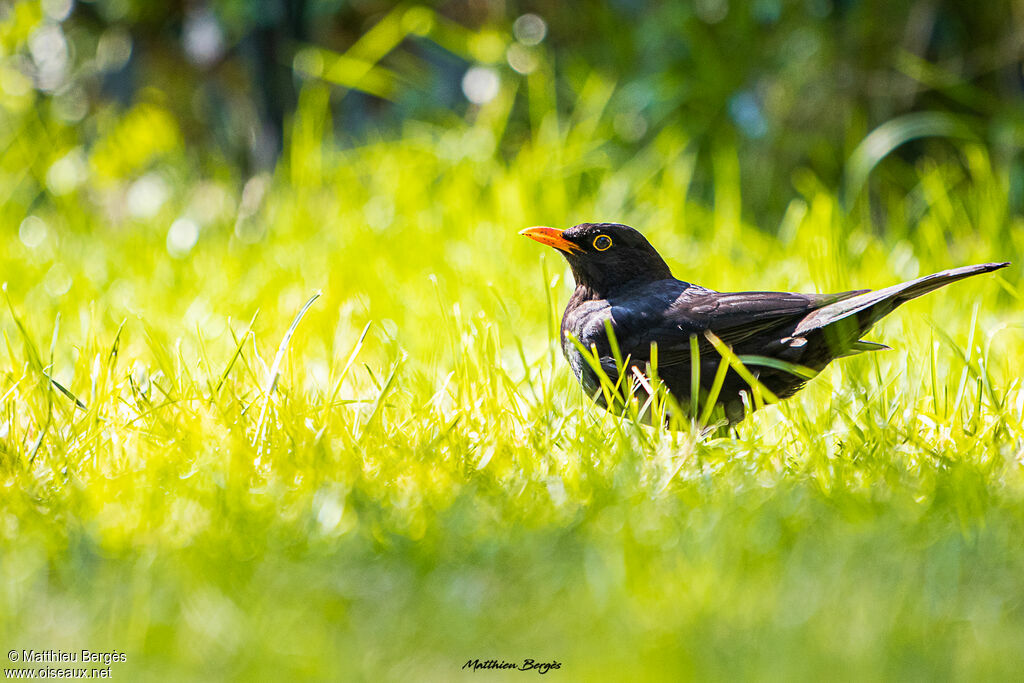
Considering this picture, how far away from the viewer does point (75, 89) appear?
608cm

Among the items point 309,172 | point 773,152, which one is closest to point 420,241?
point 309,172

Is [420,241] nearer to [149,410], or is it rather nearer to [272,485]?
[149,410]

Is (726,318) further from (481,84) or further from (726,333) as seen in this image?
(481,84)

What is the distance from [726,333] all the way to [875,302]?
0.41m

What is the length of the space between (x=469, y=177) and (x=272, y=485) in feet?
9.96

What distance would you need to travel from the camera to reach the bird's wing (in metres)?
2.71

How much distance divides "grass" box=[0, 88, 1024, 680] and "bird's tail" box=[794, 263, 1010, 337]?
0.17 metres

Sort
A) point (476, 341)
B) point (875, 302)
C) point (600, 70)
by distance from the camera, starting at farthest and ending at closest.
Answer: point (600, 70) → point (476, 341) → point (875, 302)

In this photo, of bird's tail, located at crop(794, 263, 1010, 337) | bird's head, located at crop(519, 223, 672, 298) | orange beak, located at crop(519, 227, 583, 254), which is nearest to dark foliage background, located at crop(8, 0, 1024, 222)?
bird's head, located at crop(519, 223, 672, 298)

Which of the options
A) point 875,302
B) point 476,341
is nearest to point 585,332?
point 476,341

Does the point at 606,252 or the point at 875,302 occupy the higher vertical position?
the point at 606,252

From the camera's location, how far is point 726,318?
273cm

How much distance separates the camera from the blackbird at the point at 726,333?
2611mm

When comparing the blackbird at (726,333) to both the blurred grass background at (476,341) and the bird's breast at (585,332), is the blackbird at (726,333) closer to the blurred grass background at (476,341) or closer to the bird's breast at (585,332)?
the bird's breast at (585,332)
